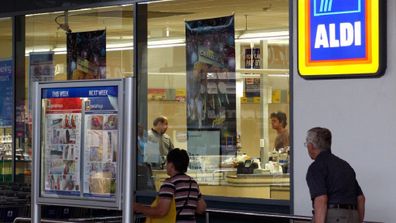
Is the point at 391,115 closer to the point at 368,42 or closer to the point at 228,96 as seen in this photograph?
the point at 368,42

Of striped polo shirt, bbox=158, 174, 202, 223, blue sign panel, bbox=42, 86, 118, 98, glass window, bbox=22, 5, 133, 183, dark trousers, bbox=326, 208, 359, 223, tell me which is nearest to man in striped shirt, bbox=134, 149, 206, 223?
striped polo shirt, bbox=158, 174, 202, 223

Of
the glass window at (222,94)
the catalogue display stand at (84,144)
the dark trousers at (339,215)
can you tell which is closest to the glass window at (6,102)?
the glass window at (222,94)

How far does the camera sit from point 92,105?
6.79 m

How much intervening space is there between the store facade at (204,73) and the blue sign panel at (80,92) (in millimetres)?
3628

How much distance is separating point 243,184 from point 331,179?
332cm

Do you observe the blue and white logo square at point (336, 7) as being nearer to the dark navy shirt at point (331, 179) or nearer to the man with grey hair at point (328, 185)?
the man with grey hair at point (328, 185)

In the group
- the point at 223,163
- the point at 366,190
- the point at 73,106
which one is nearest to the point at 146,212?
the point at 73,106

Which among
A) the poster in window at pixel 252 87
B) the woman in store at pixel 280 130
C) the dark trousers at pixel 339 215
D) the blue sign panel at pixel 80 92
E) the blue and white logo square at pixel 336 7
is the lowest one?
the dark trousers at pixel 339 215

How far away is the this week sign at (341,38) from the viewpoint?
29.7 ft

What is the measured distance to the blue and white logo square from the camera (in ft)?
30.1

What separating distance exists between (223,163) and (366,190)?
2310 mm

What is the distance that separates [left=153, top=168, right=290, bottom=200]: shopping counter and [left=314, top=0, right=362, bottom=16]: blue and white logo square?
1.94 meters

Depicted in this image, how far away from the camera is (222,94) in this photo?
1103 cm

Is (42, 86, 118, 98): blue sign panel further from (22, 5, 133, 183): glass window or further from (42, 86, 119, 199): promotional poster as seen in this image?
(22, 5, 133, 183): glass window
